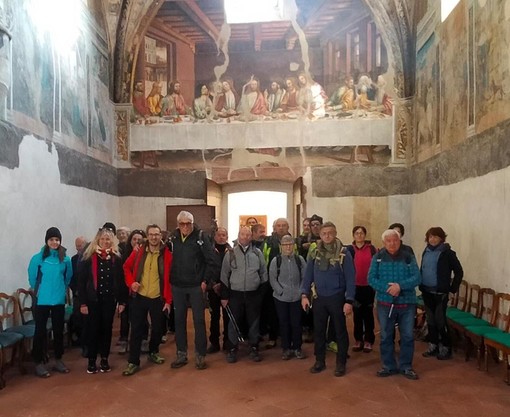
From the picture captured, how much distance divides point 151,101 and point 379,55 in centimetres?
571

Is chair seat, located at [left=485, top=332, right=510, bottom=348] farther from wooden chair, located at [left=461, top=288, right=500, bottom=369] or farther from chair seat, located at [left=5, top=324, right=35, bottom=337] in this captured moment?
chair seat, located at [left=5, top=324, right=35, bottom=337]

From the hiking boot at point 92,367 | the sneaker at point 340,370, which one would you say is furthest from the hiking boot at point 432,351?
the hiking boot at point 92,367

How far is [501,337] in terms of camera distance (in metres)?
5.67

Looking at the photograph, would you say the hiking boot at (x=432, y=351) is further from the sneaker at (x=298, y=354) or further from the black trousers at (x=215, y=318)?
the black trousers at (x=215, y=318)

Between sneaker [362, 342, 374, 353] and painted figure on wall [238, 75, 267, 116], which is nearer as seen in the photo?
sneaker [362, 342, 374, 353]

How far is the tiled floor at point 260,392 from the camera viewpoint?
4727 millimetres

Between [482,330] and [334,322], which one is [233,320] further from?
[482,330]

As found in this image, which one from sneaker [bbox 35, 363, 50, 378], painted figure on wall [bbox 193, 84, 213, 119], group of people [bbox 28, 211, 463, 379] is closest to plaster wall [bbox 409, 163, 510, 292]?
group of people [bbox 28, 211, 463, 379]

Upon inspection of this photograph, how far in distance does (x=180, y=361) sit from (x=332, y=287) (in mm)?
2151

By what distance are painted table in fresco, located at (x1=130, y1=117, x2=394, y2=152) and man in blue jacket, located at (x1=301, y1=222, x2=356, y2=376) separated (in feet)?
20.9

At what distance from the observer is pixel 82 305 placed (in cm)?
574

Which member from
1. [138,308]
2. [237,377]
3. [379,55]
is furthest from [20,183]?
[379,55]

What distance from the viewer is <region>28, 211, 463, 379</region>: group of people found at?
18.7 ft

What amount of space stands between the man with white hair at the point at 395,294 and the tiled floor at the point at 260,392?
224 millimetres
